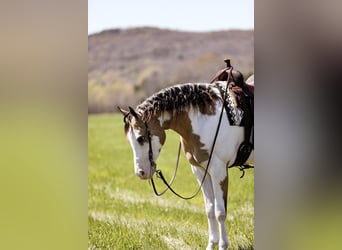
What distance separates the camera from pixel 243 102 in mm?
2986

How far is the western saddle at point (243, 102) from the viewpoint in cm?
298

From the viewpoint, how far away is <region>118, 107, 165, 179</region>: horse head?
298 centimetres

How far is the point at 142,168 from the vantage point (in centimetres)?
306

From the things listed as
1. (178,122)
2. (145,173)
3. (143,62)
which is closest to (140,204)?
(145,173)

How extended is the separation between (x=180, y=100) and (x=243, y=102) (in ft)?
1.01

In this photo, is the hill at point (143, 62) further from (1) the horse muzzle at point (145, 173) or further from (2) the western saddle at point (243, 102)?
(1) the horse muzzle at point (145, 173)

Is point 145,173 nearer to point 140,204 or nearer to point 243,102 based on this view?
point 140,204
